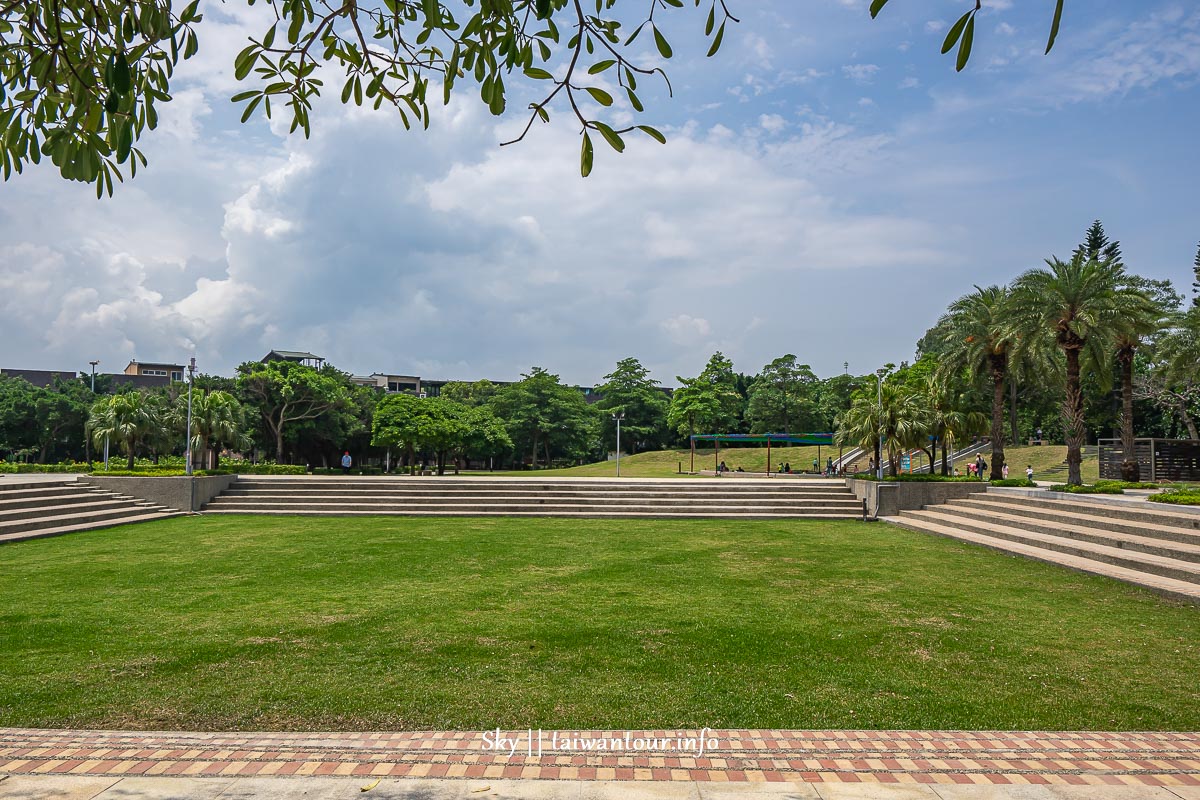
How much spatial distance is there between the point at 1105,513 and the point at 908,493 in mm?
5800

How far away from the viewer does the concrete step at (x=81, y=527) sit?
45.5 ft

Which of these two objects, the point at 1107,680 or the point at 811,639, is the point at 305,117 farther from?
the point at 1107,680

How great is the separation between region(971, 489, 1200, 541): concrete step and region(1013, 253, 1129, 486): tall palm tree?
17.8 ft

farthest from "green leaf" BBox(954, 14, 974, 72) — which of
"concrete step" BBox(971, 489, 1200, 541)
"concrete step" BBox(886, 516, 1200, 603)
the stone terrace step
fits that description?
the stone terrace step

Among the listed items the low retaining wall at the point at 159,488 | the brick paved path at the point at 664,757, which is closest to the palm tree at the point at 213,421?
the low retaining wall at the point at 159,488

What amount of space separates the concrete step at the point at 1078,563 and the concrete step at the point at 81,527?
18815 millimetres

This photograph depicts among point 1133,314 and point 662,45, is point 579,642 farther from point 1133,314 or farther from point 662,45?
point 1133,314

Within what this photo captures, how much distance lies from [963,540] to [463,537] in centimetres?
1036

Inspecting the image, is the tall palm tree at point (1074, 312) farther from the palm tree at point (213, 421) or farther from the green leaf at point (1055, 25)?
the palm tree at point (213, 421)

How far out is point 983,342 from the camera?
25250mm

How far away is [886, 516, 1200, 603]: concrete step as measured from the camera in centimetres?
907

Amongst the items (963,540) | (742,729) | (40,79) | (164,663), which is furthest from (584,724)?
(963,540)

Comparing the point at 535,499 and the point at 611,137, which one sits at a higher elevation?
the point at 611,137

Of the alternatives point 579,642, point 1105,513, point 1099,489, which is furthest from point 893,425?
point 579,642
